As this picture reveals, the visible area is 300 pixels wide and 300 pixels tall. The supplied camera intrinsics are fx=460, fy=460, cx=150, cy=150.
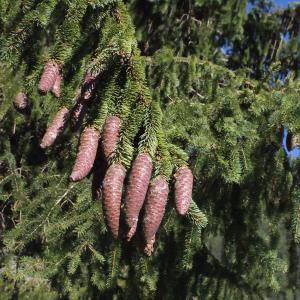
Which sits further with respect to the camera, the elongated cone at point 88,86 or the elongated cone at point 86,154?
the elongated cone at point 88,86

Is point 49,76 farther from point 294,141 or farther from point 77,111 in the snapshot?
point 294,141

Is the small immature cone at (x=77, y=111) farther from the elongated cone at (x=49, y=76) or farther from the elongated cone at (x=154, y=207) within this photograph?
the elongated cone at (x=154, y=207)

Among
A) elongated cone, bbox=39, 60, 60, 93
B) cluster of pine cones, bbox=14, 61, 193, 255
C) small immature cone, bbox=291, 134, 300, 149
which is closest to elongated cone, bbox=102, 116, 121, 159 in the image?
cluster of pine cones, bbox=14, 61, 193, 255

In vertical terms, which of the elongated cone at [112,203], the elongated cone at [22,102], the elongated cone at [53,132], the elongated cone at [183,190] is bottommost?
the elongated cone at [112,203]

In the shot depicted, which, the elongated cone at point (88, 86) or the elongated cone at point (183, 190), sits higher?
the elongated cone at point (88, 86)

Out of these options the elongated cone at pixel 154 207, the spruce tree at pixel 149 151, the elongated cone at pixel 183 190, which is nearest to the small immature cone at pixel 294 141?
the spruce tree at pixel 149 151

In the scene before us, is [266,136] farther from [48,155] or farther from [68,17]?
[48,155]

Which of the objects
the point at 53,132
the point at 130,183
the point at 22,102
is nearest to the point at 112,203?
the point at 130,183
